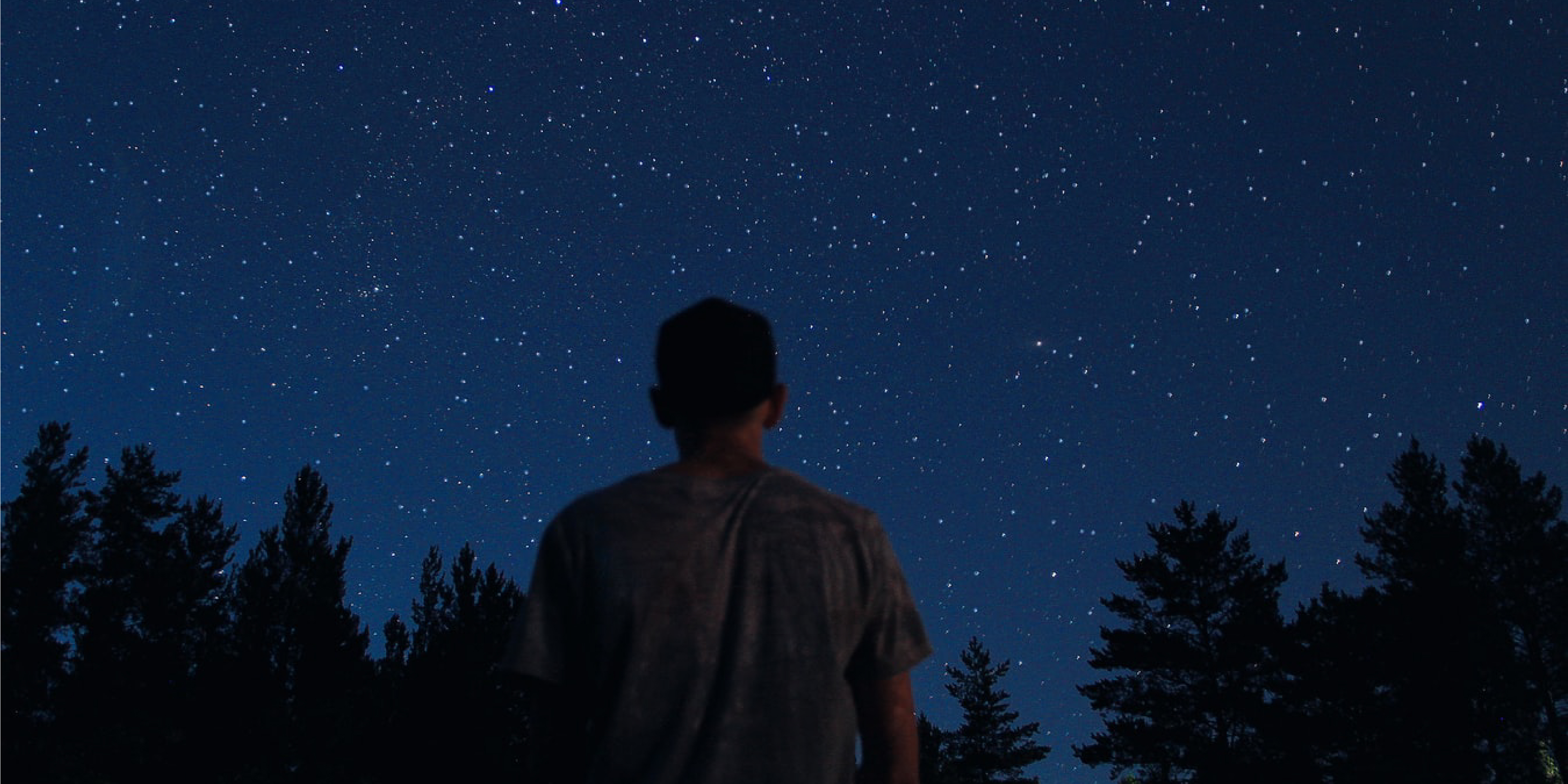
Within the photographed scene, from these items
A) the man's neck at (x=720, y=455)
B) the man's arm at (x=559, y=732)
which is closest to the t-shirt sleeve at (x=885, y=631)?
the man's neck at (x=720, y=455)

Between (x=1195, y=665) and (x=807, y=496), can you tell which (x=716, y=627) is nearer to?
(x=807, y=496)

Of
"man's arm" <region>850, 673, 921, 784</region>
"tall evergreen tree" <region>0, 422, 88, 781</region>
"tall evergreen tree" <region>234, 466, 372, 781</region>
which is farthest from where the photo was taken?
"tall evergreen tree" <region>234, 466, 372, 781</region>

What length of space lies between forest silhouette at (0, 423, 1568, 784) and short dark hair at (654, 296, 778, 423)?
31.3m

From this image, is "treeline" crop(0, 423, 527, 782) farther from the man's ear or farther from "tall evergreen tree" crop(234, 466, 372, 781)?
the man's ear

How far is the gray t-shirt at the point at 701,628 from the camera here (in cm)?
186

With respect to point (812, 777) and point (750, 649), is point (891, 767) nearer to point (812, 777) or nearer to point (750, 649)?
point (812, 777)

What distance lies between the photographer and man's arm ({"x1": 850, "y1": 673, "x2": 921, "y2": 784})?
2059mm

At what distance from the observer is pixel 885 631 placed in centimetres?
212

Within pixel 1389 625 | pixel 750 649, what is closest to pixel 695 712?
pixel 750 649

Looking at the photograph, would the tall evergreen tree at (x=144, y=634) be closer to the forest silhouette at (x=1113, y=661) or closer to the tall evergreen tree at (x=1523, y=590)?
the forest silhouette at (x=1113, y=661)

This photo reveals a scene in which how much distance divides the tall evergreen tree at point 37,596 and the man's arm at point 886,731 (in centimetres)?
3142

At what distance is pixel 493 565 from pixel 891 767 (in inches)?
1880

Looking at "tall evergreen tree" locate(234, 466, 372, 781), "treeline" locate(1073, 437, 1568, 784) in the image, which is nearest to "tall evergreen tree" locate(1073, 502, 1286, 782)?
"treeline" locate(1073, 437, 1568, 784)

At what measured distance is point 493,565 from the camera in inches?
1844
